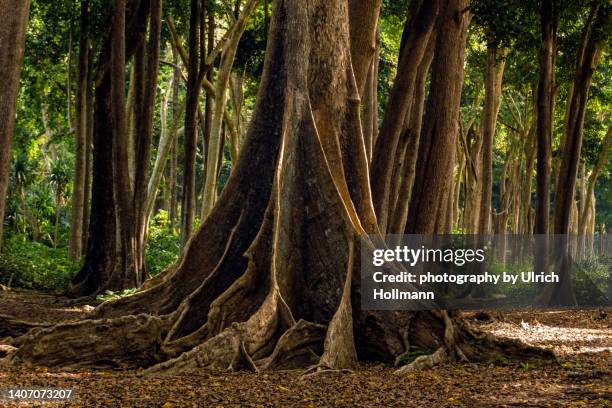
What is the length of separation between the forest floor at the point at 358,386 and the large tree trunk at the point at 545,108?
33.9 feet

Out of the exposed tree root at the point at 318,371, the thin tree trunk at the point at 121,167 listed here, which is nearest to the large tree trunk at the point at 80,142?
the thin tree trunk at the point at 121,167

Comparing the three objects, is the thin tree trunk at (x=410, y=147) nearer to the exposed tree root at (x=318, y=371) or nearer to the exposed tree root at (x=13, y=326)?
the exposed tree root at (x=13, y=326)

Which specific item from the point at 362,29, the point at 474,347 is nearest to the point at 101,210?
the point at 362,29

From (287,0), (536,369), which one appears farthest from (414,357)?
(287,0)

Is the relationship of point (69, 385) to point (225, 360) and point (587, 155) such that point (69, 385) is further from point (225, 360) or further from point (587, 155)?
point (587, 155)

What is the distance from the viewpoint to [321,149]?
9625mm

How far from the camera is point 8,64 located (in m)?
8.30

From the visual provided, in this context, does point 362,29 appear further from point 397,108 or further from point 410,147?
point 410,147

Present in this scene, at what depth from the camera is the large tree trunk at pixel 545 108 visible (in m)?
18.9

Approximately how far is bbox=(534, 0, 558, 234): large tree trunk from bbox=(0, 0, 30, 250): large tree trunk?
1289 centimetres

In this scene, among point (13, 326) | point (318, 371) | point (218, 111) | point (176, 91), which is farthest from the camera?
point (176, 91)

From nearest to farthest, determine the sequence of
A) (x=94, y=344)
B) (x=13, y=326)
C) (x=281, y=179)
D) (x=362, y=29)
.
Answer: (x=94, y=344), (x=281, y=179), (x=13, y=326), (x=362, y=29)

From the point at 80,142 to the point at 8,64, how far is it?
40.3ft

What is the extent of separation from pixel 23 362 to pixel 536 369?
15.3 ft
